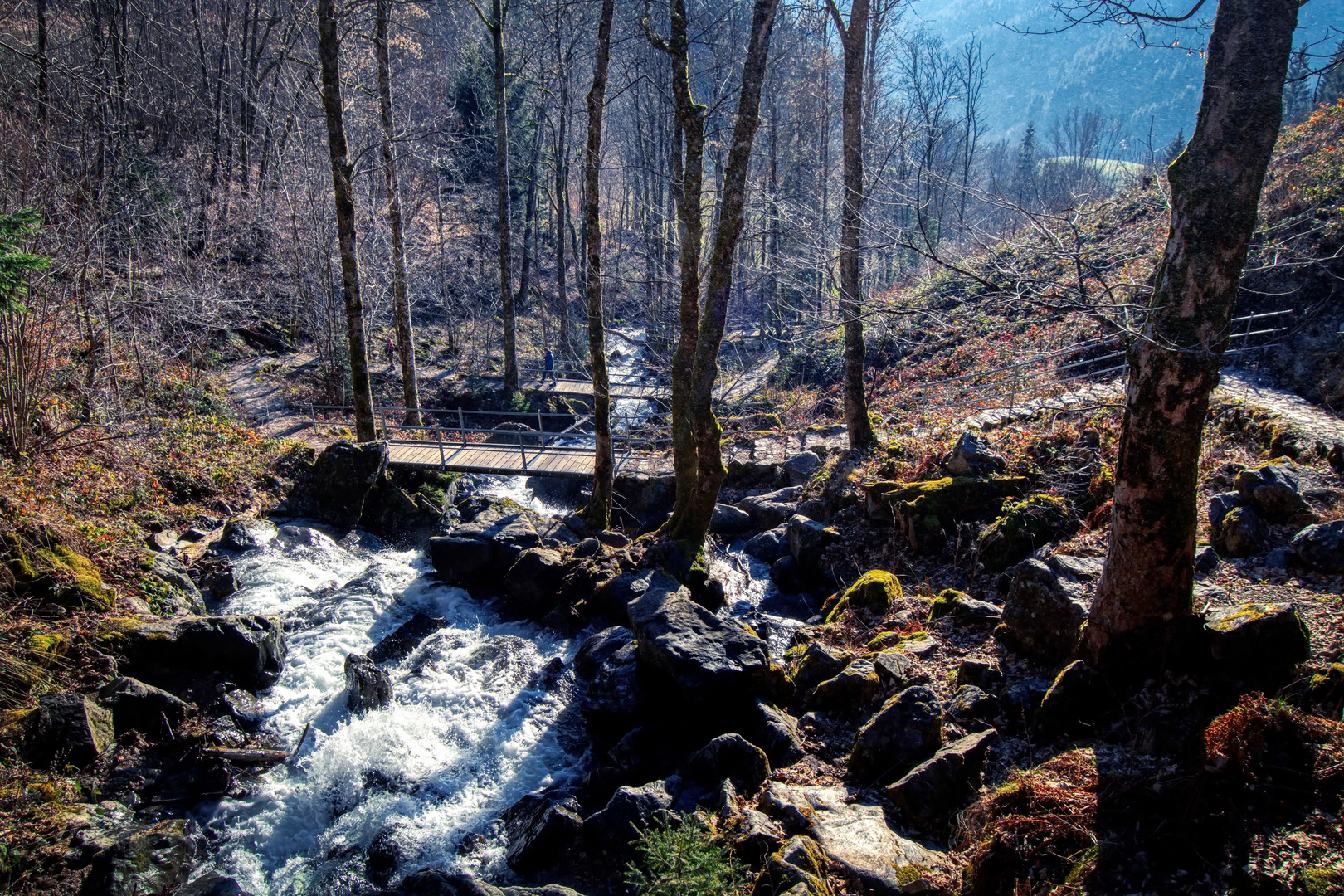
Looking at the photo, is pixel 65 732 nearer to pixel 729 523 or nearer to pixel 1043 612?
pixel 1043 612

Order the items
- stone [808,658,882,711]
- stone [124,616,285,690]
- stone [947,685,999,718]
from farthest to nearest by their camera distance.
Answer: stone [124,616,285,690]
stone [808,658,882,711]
stone [947,685,999,718]

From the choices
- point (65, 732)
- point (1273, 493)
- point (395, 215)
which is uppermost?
point (395, 215)

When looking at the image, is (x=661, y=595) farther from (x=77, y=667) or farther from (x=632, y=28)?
(x=632, y=28)

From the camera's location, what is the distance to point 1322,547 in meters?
5.38

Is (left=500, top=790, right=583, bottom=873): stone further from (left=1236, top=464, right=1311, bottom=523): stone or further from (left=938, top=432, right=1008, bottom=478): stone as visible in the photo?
(left=1236, top=464, right=1311, bottom=523): stone

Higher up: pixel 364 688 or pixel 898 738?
pixel 898 738

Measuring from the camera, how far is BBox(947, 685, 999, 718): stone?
220 inches

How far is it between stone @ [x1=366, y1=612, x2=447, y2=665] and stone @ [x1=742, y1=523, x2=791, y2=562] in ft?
16.7

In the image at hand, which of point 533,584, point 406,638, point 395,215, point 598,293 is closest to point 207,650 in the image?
point 406,638

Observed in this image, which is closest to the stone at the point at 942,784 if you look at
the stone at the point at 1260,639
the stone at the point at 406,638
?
the stone at the point at 1260,639

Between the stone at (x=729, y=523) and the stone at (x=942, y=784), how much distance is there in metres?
7.44

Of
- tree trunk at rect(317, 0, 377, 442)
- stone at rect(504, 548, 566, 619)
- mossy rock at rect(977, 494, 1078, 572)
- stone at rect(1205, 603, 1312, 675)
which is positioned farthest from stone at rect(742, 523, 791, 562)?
tree trunk at rect(317, 0, 377, 442)

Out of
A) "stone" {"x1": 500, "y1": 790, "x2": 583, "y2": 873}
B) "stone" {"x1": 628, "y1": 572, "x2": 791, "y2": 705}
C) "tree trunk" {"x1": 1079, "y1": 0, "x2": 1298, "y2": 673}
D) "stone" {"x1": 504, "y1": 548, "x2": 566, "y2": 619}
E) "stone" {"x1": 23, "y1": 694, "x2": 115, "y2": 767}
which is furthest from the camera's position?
"stone" {"x1": 504, "y1": 548, "x2": 566, "y2": 619}

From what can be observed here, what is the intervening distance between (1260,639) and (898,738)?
253 cm
